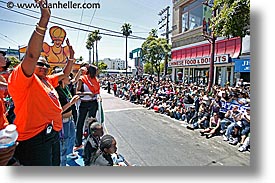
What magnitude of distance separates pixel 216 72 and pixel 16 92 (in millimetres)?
3946

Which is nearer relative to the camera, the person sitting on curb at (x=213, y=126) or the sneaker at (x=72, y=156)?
the sneaker at (x=72, y=156)

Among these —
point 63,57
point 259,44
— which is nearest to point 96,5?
point 63,57

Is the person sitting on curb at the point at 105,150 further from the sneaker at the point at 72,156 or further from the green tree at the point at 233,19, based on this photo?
the green tree at the point at 233,19

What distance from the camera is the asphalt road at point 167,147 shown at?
Answer: 267cm

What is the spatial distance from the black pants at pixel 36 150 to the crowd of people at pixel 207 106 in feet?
8.01

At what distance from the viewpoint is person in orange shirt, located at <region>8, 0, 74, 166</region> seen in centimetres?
133

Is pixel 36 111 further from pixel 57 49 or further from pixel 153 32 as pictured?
pixel 153 32

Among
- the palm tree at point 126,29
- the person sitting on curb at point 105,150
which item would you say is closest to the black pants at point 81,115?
the person sitting on curb at point 105,150

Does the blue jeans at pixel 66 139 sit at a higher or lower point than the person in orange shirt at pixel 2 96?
lower

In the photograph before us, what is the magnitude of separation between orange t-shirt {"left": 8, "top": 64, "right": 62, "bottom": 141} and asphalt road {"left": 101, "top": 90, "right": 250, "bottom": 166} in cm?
137

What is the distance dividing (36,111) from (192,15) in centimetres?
310

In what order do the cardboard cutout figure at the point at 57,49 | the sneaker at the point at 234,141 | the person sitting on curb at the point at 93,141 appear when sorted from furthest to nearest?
the sneaker at the point at 234,141 < the cardboard cutout figure at the point at 57,49 < the person sitting on curb at the point at 93,141

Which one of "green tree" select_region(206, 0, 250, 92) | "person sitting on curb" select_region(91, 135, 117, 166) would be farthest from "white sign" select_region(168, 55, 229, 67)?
"person sitting on curb" select_region(91, 135, 117, 166)

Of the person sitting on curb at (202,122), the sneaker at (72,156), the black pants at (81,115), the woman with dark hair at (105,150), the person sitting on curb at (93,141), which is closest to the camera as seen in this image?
the woman with dark hair at (105,150)
